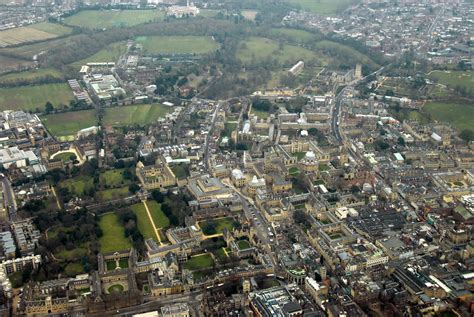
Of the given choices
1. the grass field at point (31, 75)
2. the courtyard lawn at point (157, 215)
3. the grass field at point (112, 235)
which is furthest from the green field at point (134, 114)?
the grass field at point (112, 235)

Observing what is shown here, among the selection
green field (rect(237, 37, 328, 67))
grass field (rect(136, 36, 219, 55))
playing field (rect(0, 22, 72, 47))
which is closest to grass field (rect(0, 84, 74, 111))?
playing field (rect(0, 22, 72, 47))

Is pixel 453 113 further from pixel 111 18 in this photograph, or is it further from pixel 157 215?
pixel 111 18

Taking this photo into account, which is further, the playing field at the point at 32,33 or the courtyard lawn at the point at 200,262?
the playing field at the point at 32,33

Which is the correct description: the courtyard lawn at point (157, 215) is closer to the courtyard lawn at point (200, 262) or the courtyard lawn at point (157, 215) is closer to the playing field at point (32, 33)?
the courtyard lawn at point (200, 262)

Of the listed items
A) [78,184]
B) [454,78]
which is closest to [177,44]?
[454,78]

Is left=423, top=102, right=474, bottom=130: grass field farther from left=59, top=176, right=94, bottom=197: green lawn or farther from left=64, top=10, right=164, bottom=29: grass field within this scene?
left=64, top=10, right=164, bottom=29: grass field

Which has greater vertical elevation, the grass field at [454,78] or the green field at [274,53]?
the grass field at [454,78]
